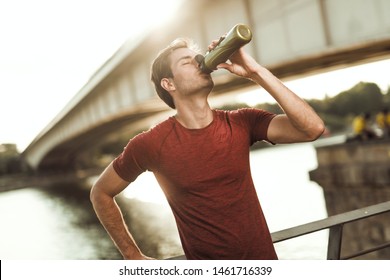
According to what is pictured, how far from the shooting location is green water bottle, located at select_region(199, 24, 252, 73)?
857 mm

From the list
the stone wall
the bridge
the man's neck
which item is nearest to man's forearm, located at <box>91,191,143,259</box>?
the man's neck

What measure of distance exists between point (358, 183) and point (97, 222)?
7.77m

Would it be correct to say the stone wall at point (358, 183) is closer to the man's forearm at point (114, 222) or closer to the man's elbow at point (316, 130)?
the man's elbow at point (316, 130)

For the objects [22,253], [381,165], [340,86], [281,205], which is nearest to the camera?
[340,86]

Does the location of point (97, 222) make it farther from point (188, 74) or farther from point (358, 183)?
point (188, 74)

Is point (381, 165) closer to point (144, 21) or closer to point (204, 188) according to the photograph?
point (144, 21)

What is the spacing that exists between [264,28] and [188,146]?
8.11 feet

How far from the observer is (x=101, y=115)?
213 inches

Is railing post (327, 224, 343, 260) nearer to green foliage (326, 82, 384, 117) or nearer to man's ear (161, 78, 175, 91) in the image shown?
man's ear (161, 78, 175, 91)

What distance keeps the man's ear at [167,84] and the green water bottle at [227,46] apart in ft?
0.33

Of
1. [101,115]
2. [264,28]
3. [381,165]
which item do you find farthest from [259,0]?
[101,115]

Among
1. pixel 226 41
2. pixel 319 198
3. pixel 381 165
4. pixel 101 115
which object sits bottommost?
pixel 319 198

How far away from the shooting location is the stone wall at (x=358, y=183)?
12.0 ft

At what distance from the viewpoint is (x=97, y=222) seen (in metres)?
10.5
